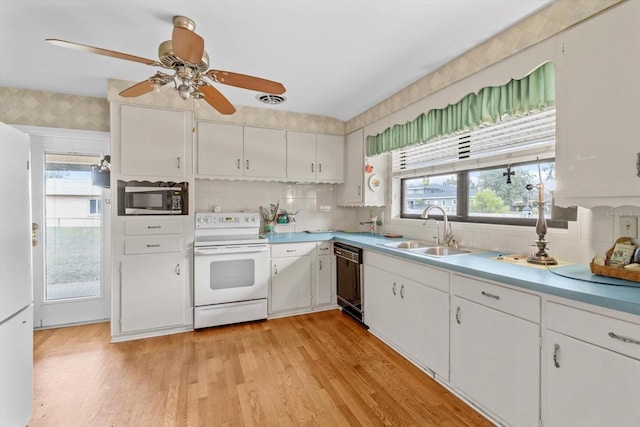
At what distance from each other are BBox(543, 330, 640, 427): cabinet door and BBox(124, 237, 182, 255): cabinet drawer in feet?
9.86

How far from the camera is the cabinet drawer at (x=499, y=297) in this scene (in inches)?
56.9

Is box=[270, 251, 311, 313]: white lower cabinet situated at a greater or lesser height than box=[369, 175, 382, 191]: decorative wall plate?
lesser

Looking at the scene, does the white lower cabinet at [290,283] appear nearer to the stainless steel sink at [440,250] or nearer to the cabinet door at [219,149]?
the cabinet door at [219,149]

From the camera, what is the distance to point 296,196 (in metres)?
3.96

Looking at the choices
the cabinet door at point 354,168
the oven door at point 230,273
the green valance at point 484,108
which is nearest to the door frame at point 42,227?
the oven door at point 230,273

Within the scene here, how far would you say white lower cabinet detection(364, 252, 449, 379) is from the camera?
79.4 inches

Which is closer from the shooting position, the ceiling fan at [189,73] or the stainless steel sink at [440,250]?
the ceiling fan at [189,73]

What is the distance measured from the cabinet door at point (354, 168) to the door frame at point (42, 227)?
2807mm

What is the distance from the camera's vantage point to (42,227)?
3.06m

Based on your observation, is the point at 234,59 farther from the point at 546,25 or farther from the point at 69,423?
the point at 69,423

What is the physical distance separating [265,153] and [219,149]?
0.53 meters

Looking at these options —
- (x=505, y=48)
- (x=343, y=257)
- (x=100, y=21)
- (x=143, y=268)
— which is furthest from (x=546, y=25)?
(x=143, y=268)

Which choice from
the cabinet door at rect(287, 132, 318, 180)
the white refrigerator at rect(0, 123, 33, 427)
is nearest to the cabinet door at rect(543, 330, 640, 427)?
the white refrigerator at rect(0, 123, 33, 427)

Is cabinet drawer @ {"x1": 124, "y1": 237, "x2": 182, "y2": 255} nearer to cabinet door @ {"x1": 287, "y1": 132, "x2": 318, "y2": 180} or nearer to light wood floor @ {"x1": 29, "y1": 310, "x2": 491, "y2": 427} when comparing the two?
light wood floor @ {"x1": 29, "y1": 310, "x2": 491, "y2": 427}
